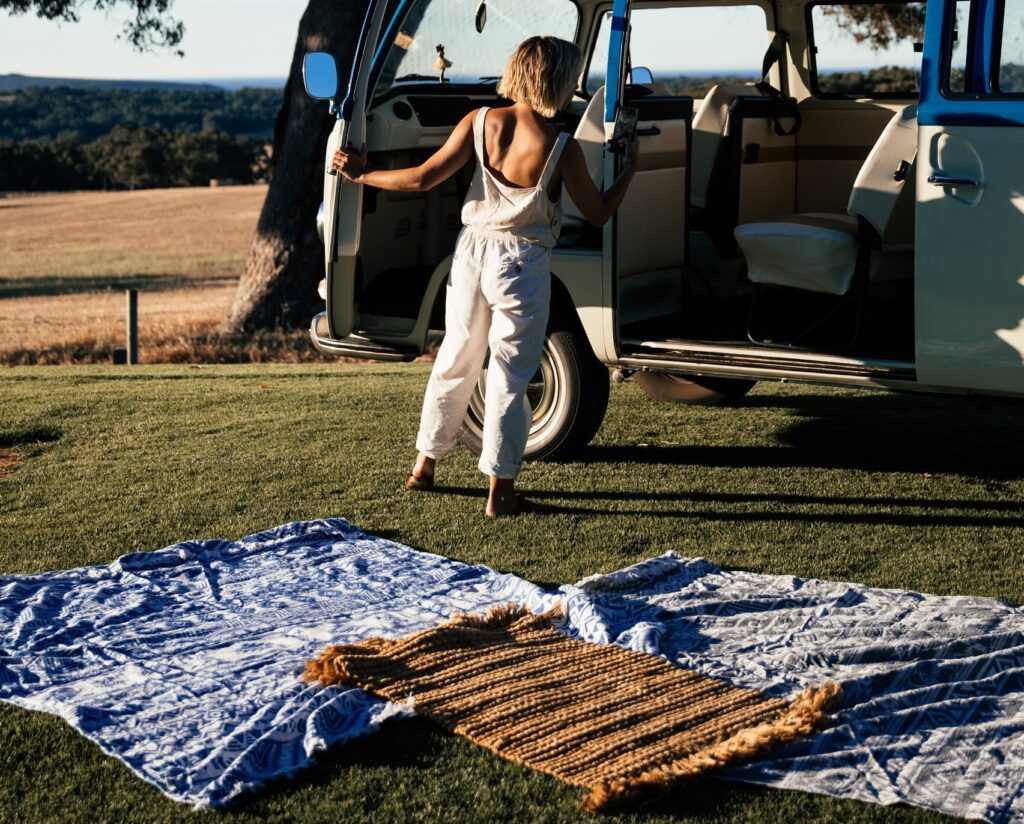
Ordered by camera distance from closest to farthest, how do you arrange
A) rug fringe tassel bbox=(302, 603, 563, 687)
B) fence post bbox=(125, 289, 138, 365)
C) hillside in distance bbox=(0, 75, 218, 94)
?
rug fringe tassel bbox=(302, 603, 563, 687) → fence post bbox=(125, 289, 138, 365) → hillside in distance bbox=(0, 75, 218, 94)

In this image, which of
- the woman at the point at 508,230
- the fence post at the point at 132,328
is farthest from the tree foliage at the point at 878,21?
the fence post at the point at 132,328

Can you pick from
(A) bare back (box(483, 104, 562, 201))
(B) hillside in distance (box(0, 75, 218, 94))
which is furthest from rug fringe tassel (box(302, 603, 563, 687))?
(B) hillside in distance (box(0, 75, 218, 94))

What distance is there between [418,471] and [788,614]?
Answer: 7.50ft

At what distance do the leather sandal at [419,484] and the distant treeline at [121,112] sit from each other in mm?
65339

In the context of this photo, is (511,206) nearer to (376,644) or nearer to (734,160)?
(734,160)

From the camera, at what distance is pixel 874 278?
6719 millimetres

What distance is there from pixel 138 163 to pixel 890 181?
57.6 metres

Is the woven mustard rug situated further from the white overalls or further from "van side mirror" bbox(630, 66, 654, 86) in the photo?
"van side mirror" bbox(630, 66, 654, 86)

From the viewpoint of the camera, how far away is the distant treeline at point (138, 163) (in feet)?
197

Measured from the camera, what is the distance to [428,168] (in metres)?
6.27

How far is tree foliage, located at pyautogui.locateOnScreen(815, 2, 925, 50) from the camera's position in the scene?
8445mm

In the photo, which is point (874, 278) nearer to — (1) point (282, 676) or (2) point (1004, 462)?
(2) point (1004, 462)

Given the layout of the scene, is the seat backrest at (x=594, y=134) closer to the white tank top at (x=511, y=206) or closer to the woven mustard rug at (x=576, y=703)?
the white tank top at (x=511, y=206)

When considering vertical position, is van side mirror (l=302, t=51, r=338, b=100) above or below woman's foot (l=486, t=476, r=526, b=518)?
above
